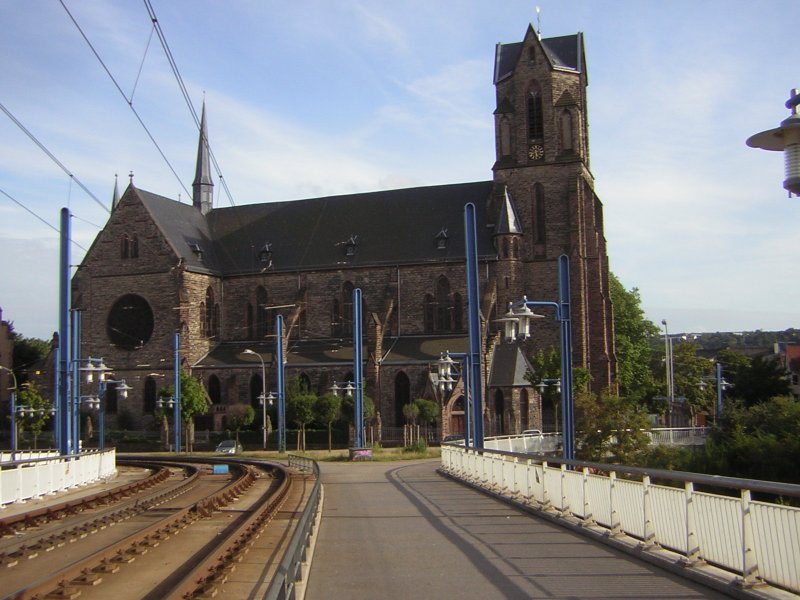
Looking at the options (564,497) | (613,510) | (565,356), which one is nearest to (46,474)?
(565,356)

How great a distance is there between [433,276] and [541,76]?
14995 mm

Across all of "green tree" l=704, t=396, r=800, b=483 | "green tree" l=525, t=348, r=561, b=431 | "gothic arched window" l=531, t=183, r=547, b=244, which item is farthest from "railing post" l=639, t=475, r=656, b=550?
"gothic arched window" l=531, t=183, r=547, b=244

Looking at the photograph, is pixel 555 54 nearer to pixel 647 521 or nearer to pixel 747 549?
pixel 647 521

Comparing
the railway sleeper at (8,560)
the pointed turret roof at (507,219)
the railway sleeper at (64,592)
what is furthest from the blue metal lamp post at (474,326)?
the pointed turret roof at (507,219)

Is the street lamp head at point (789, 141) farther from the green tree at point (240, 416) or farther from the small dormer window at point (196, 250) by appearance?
the small dormer window at point (196, 250)

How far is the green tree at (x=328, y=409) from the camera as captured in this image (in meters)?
57.2

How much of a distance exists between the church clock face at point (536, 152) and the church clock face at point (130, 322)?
28781 mm

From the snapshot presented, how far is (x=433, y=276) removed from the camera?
6606cm

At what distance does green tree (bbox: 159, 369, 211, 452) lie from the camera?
6181cm

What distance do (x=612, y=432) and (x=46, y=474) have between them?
21.9 meters

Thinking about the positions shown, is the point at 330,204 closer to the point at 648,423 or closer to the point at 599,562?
the point at 648,423

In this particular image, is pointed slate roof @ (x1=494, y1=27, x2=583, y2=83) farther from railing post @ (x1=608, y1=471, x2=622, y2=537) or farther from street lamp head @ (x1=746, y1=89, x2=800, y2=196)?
street lamp head @ (x1=746, y1=89, x2=800, y2=196)

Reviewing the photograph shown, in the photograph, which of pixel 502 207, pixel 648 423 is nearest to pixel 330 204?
pixel 502 207

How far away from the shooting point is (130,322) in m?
69.6
